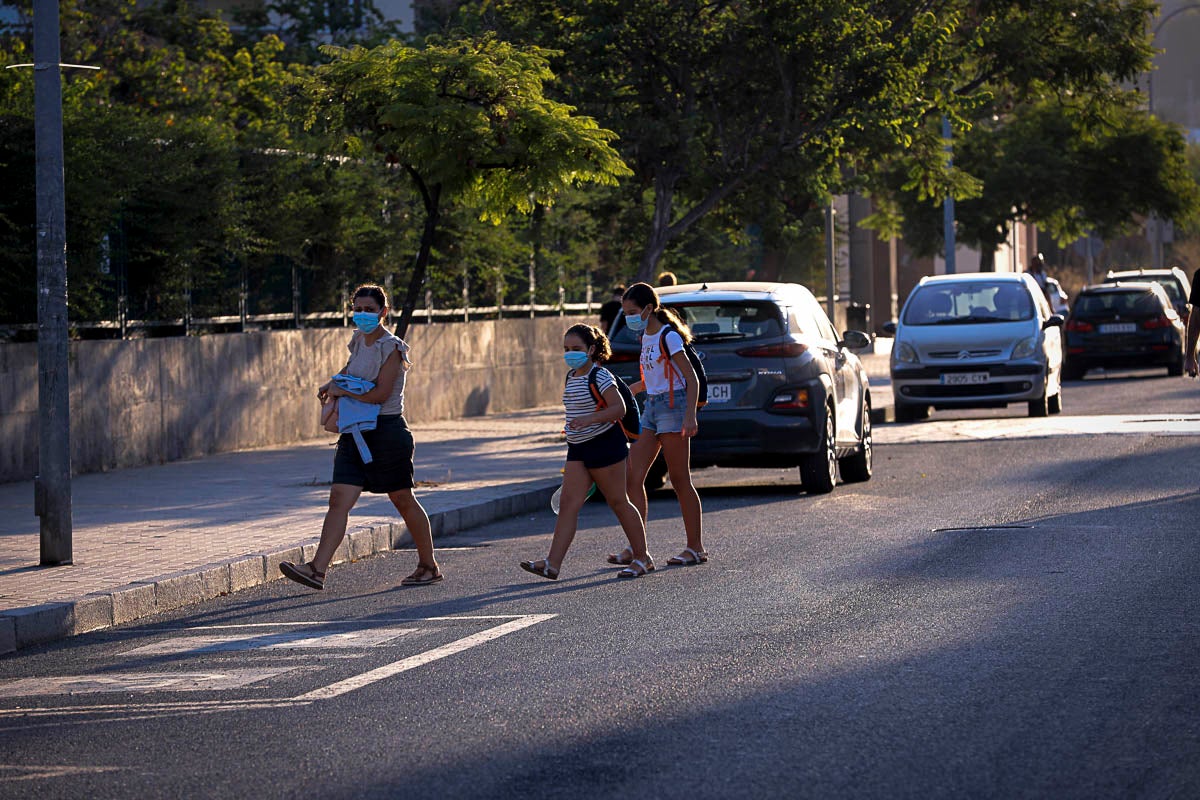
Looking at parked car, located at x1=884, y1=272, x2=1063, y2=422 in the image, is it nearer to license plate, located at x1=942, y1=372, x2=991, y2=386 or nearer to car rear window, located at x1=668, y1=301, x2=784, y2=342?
license plate, located at x1=942, y1=372, x2=991, y2=386

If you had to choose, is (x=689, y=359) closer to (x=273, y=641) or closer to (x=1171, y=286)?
(x=273, y=641)

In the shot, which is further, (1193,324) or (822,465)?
(822,465)

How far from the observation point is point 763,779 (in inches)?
227

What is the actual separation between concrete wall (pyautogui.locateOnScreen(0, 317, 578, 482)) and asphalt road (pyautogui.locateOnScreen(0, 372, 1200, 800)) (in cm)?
557

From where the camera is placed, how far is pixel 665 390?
11516mm

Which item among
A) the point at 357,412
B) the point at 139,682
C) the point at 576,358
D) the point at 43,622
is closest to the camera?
the point at 139,682

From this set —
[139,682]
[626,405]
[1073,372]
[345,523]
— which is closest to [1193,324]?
[626,405]

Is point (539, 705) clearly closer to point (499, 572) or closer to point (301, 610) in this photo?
point (301, 610)

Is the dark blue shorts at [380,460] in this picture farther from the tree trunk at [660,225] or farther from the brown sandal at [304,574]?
the tree trunk at [660,225]

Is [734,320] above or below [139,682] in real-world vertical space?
above

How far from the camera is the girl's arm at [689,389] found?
11.4 metres

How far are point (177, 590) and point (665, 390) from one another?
10.3 ft

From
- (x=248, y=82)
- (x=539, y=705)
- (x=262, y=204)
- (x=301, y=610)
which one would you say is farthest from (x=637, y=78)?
(x=539, y=705)

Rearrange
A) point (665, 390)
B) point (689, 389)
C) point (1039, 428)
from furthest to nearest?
point (1039, 428) < point (665, 390) < point (689, 389)
